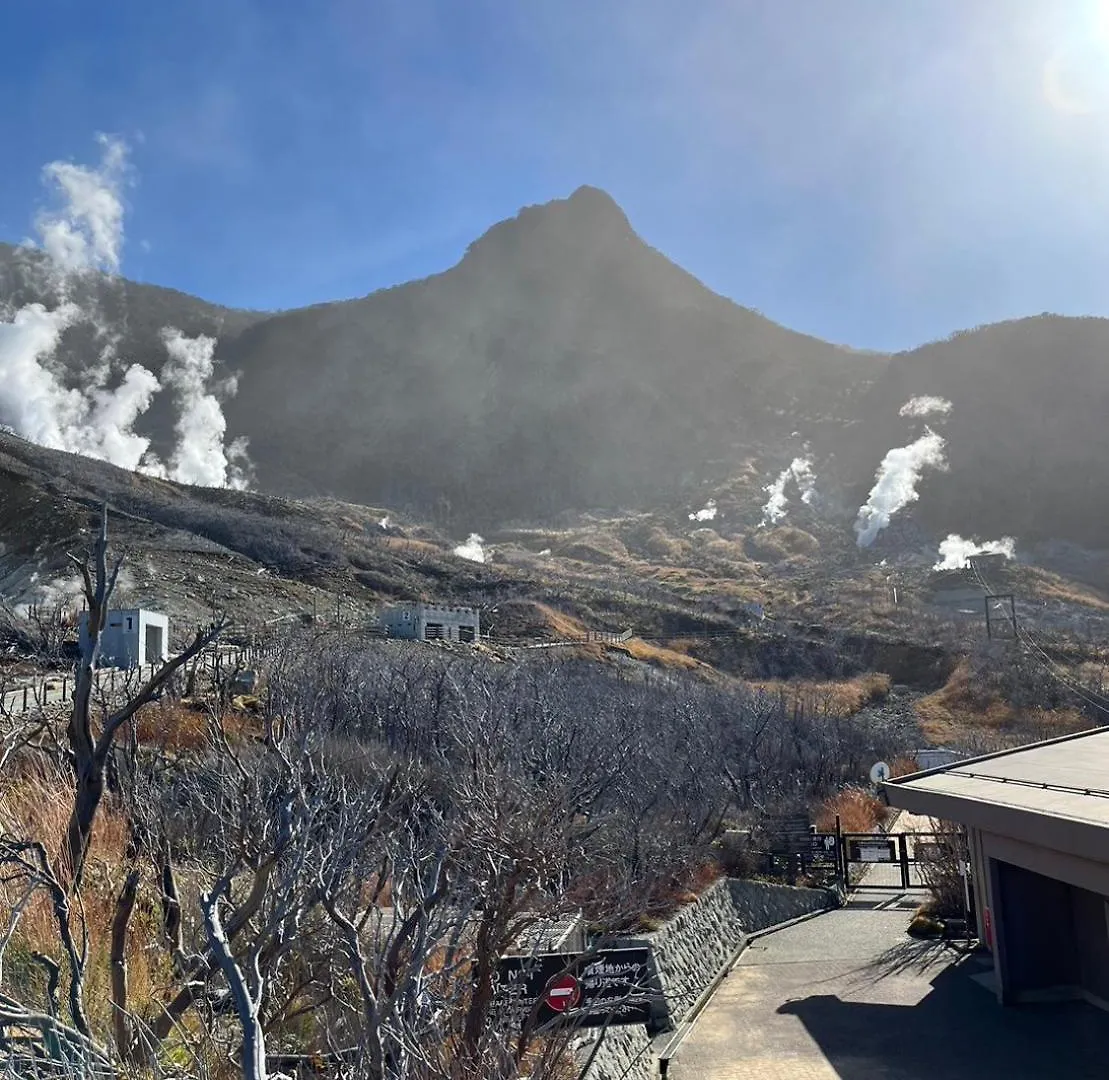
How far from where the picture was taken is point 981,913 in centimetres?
1237

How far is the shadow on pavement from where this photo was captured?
867cm

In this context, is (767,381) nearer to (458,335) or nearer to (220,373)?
(458,335)

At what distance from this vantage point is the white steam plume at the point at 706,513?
10606 cm

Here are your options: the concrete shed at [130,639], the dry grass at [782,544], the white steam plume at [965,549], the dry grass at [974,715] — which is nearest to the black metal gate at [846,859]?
the concrete shed at [130,639]

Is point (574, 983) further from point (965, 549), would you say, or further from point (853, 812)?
point (965, 549)

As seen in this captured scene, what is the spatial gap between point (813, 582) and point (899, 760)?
51464 mm

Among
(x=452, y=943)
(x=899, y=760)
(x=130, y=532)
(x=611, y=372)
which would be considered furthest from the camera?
(x=611, y=372)

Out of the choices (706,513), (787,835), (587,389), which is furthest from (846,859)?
(587,389)

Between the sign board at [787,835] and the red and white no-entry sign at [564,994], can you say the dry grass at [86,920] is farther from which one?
the sign board at [787,835]

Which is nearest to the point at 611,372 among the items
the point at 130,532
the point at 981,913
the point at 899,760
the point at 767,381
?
the point at 767,381

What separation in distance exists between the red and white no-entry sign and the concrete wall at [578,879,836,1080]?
276 centimetres

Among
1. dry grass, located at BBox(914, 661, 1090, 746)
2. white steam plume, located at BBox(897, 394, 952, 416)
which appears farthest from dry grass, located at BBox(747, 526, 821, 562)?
dry grass, located at BBox(914, 661, 1090, 746)

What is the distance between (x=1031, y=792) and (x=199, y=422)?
13031cm

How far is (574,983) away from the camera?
4816 millimetres
